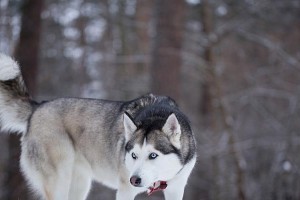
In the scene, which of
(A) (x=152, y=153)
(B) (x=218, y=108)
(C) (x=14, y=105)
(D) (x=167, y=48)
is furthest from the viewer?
(B) (x=218, y=108)

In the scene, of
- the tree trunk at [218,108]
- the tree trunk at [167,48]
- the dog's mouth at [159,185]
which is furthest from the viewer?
the tree trunk at [167,48]

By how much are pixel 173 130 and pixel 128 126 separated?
472 millimetres

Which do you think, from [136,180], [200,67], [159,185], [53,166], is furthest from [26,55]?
[136,180]

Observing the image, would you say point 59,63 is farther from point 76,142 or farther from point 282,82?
point 76,142

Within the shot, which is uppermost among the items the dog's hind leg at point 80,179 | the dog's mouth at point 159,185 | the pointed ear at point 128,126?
the pointed ear at point 128,126

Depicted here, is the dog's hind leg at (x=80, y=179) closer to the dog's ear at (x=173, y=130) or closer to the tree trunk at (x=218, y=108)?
the dog's ear at (x=173, y=130)

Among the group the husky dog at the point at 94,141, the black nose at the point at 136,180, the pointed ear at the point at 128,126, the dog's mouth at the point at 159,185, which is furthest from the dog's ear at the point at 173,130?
the black nose at the point at 136,180

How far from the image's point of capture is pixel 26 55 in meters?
12.9

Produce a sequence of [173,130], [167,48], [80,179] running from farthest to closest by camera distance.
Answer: [167,48] < [80,179] < [173,130]

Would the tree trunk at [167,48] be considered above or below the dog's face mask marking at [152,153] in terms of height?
below

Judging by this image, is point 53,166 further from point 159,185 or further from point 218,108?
point 218,108

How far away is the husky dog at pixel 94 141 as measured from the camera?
197 inches

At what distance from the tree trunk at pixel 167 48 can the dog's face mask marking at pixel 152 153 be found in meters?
7.09

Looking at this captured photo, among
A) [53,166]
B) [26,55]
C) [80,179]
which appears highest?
[53,166]
